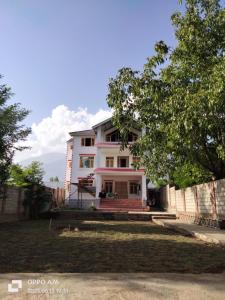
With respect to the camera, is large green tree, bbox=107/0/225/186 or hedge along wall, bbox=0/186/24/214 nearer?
large green tree, bbox=107/0/225/186

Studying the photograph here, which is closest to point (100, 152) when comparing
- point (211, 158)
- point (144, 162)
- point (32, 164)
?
point (32, 164)

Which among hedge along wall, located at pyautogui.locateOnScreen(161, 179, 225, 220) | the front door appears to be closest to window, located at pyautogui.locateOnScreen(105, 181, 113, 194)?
the front door

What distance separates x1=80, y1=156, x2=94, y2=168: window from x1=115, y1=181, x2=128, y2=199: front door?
12.1ft

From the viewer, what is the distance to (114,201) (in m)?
29.6

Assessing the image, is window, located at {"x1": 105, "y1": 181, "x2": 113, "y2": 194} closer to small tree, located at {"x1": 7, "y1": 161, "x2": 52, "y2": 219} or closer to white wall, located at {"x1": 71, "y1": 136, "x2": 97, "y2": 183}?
white wall, located at {"x1": 71, "y1": 136, "x2": 97, "y2": 183}

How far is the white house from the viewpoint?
3073 cm

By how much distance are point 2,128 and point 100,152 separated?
58.0 feet

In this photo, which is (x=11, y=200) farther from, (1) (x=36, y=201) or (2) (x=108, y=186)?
(2) (x=108, y=186)

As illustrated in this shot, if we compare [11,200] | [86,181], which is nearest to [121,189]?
[86,181]

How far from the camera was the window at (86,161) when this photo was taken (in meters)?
33.5

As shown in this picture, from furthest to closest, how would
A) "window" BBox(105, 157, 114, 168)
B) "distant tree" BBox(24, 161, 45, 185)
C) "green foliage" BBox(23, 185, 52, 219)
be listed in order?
"window" BBox(105, 157, 114, 168) → "distant tree" BBox(24, 161, 45, 185) → "green foliage" BBox(23, 185, 52, 219)

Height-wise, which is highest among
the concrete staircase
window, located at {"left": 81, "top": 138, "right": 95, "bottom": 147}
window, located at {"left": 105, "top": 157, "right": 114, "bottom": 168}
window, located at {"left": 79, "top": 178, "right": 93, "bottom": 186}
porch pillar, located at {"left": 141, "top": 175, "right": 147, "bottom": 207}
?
window, located at {"left": 81, "top": 138, "right": 95, "bottom": 147}

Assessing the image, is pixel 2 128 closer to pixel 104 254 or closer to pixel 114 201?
pixel 104 254

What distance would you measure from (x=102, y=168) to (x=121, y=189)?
4.46 m
